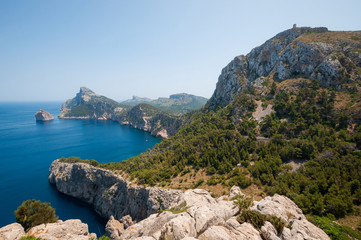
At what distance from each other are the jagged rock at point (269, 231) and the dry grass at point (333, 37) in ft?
321

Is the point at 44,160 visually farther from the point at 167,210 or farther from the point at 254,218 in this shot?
the point at 254,218

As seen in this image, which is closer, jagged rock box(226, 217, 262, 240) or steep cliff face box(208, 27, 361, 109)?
jagged rock box(226, 217, 262, 240)

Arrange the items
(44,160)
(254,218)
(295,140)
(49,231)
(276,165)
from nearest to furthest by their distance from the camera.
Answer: (254,218), (49,231), (276,165), (295,140), (44,160)

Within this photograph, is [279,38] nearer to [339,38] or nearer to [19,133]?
[339,38]

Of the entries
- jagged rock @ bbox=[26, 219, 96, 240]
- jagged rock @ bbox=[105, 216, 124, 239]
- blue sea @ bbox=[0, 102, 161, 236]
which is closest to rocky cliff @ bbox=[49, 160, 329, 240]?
jagged rock @ bbox=[105, 216, 124, 239]

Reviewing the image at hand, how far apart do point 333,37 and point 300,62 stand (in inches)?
866

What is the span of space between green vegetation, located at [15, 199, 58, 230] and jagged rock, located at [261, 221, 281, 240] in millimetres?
30285

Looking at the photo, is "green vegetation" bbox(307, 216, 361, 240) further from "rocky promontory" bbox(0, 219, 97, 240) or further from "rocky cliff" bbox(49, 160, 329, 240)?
"rocky promontory" bbox(0, 219, 97, 240)

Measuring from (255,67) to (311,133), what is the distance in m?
70.5

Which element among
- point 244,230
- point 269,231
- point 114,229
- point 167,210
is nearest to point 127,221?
point 114,229

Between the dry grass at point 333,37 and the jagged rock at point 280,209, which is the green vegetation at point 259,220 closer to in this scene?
the jagged rock at point 280,209

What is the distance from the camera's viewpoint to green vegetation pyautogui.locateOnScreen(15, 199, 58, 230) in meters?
22.2

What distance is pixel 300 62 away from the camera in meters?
76.1

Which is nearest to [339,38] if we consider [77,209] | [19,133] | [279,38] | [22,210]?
[279,38]
